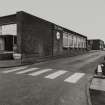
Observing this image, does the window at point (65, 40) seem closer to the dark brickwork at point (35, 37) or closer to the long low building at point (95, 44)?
the dark brickwork at point (35, 37)

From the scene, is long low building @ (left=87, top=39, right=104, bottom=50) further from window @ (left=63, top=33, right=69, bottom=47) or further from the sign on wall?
the sign on wall

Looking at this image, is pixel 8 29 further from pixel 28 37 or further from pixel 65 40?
pixel 65 40

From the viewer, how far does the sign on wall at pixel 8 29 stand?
18.4 meters

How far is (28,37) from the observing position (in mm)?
18375

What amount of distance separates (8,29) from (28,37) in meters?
3.67

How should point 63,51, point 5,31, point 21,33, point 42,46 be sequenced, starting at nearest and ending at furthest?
1. point 21,33
2. point 5,31
3. point 42,46
4. point 63,51

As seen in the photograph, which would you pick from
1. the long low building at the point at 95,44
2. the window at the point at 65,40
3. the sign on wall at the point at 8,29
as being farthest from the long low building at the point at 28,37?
the long low building at the point at 95,44

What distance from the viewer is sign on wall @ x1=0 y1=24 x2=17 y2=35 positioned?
18406mm

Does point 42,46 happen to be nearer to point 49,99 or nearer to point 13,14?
point 13,14

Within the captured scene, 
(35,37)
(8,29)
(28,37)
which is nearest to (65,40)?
(35,37)

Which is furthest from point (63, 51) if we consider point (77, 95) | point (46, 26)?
point (77, 95)

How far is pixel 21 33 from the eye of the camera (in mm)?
17109

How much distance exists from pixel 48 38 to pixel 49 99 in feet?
63.5

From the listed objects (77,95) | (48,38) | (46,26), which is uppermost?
(46,26)
